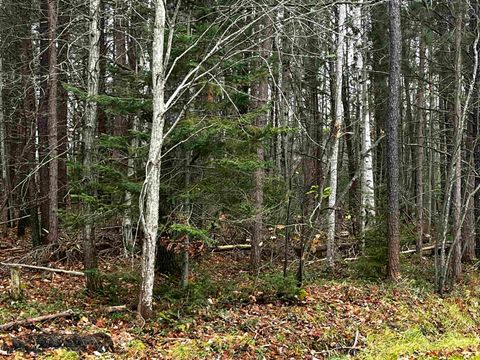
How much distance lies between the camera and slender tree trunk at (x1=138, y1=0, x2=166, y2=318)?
23.7 ft

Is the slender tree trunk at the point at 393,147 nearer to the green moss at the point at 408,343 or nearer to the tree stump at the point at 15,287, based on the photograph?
the green moss at the point at 408,343

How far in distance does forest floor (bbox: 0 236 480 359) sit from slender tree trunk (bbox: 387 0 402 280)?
78cm

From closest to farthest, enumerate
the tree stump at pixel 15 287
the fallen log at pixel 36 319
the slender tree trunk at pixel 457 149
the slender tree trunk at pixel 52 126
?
the fallen log at pixel 36 319 → the tree stump at pixel 15 287 → the slender tree trunk at pixel 52 126 → the slender tree trunk at pixel 457 149

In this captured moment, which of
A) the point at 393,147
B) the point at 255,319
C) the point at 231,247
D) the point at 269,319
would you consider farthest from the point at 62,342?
the point at 393,147

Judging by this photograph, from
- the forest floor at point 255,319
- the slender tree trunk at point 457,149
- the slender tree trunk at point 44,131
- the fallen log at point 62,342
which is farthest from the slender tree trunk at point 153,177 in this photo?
the slender tree trunk at point 457,149

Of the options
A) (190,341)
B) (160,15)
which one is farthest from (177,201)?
(160,15)

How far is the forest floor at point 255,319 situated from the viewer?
22.3 feet

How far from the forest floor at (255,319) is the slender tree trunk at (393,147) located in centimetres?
78

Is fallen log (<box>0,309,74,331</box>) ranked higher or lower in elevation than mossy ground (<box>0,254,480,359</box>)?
higher

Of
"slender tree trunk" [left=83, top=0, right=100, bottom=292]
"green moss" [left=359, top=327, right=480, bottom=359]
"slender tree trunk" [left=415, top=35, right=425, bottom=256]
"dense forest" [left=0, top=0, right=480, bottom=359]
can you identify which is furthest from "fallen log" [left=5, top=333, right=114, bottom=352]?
"slender tree trunk" [left=415, top=35, right=425, bottom=256]

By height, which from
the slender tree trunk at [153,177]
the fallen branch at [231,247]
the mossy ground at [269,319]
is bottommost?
the mossy ground at [269,319]

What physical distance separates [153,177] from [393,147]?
6914 millimetres

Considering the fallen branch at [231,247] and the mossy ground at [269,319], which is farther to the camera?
the fallen branch at [231,247]

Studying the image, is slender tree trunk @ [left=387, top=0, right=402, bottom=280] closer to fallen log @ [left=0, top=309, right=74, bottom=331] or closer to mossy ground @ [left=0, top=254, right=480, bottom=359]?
mossy ground @ [left=0, top=254, right=480, bottom=359]
